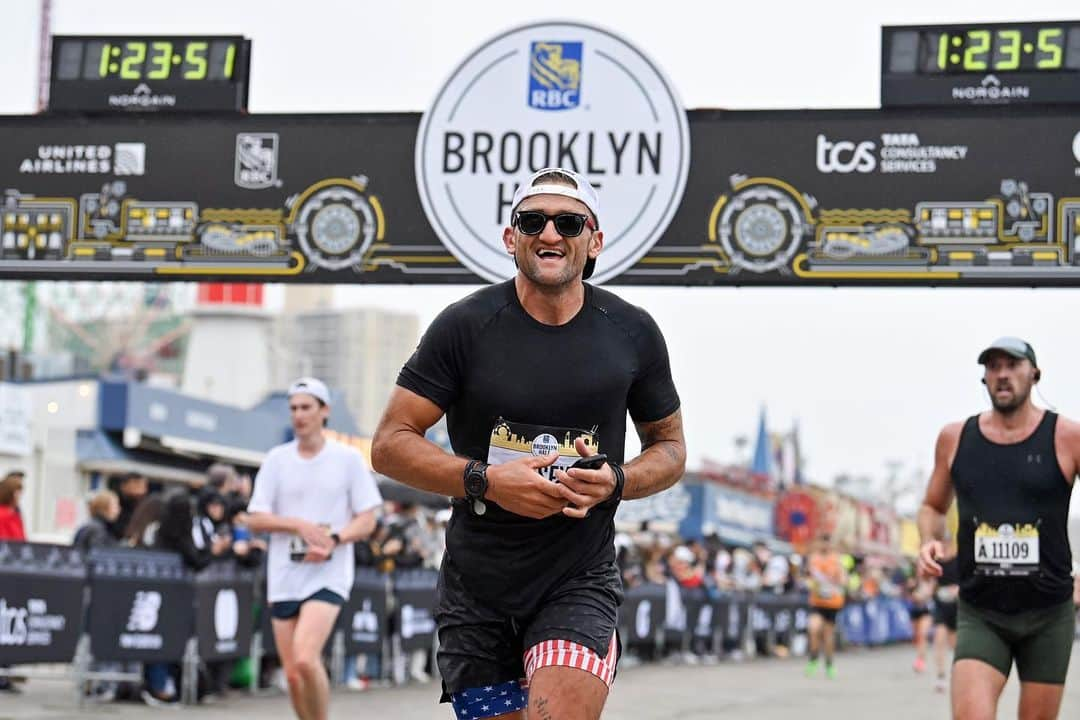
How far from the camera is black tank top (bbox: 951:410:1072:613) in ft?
24.1

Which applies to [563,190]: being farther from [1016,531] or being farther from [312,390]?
[312,390]

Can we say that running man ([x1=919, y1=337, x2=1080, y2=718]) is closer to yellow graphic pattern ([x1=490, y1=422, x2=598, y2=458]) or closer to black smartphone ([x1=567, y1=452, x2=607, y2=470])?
yellow graphic pattern ([x1=490, y1=422, x2=598, y2=458])

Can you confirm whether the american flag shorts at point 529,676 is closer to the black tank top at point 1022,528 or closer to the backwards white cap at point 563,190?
the backwards white cap at point 563,190

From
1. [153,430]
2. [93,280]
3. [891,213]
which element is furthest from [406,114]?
[153,430]

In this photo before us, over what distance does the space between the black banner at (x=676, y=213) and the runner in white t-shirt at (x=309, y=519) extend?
3.51m

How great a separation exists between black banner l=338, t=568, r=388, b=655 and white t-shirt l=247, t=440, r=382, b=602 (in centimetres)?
585

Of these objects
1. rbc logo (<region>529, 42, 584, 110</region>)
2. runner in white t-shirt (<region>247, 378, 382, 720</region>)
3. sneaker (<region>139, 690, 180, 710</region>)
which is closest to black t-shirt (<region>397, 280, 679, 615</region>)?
runner in white t-shirt (<region>247, 378, 382, 720</region>)

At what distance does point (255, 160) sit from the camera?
1382 cm

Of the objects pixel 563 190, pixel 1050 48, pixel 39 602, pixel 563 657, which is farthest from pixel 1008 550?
pixel 39 602

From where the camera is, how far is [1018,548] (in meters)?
7.36

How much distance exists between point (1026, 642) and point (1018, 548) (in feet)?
1.40

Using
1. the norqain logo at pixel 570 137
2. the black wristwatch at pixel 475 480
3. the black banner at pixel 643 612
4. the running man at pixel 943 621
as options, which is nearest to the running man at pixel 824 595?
the running man at pixel 943 621

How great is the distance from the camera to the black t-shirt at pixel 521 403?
5.03 m

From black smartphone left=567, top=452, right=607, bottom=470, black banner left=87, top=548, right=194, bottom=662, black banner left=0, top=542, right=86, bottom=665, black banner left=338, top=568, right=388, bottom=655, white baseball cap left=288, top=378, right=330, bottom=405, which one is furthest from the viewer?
black banner left=338, top=568, right=388, bottom=655
